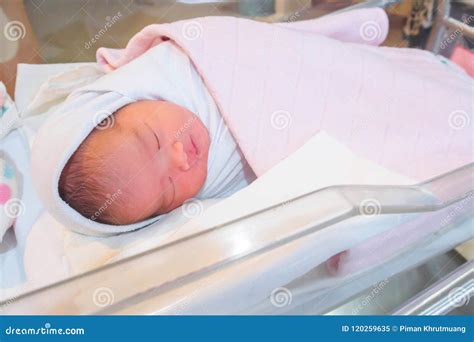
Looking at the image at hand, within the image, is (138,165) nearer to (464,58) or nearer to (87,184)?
(87,184)

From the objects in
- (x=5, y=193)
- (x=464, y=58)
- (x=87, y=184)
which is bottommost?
(x=5, y=193)

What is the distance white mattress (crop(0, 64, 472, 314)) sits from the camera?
0.48 metres

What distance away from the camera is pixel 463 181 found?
55 cm

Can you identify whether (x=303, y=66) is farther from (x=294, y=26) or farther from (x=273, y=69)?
(x=294, y=26)

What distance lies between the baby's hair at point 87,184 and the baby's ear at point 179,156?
10cm

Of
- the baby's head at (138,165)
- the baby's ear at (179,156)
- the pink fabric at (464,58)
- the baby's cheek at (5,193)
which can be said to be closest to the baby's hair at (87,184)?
the baby's head at (138,165)

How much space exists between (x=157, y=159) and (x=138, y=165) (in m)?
0.04

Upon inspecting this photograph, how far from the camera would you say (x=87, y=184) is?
61cm

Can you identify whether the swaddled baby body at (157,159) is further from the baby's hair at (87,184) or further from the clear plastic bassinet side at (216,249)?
the clear plastic bassinet side at (216,249)

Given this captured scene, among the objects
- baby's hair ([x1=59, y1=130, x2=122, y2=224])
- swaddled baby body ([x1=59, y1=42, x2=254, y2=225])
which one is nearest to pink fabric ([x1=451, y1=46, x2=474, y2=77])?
swaddled baby body ([x1=59, y1=42, x2=254, y2=225])

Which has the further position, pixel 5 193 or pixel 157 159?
pixel 5 193

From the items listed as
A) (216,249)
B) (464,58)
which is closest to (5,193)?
(216,249)

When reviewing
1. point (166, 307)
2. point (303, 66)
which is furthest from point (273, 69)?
point (166, 307)
